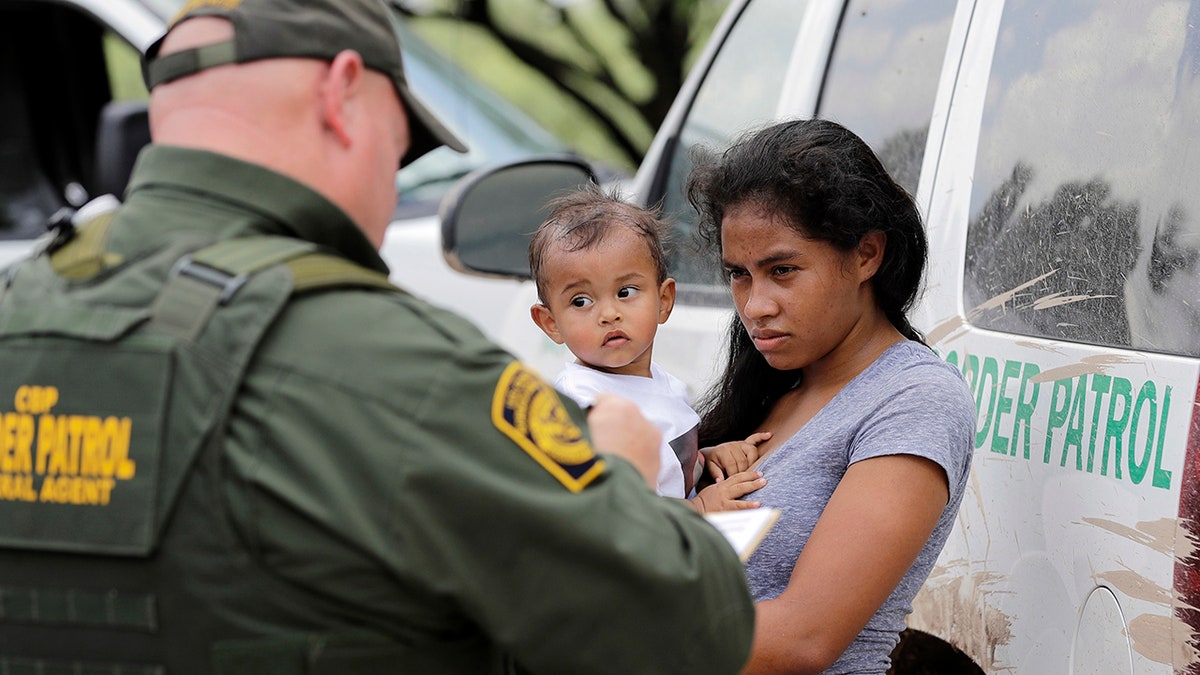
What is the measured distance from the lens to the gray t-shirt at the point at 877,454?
209 centimetres

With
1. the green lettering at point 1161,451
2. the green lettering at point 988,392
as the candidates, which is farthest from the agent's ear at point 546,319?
the green lettering at point 1161,451

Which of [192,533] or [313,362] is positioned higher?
[313,362]

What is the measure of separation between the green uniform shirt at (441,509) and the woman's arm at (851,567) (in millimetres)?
530

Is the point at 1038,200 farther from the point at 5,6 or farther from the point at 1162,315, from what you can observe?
the point at 5,6

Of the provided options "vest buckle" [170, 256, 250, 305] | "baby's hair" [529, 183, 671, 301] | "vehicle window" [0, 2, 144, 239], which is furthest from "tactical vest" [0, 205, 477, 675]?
"vehicle window" [0, 2, 144, 239]

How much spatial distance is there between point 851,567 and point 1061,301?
20.3 inches

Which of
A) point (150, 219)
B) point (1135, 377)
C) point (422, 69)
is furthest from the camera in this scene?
point (422, 69)

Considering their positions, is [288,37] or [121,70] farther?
[121,70]

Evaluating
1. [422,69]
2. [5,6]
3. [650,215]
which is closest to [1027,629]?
[650,215]

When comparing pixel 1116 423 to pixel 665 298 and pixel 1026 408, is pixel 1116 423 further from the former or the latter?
pixel 665 298

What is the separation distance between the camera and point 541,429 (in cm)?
146

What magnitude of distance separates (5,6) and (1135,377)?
6.21m

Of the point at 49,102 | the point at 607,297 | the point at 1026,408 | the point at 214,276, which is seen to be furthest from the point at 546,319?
the point at 49,102

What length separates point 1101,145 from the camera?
208cm
